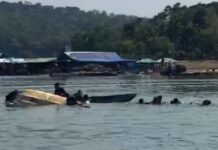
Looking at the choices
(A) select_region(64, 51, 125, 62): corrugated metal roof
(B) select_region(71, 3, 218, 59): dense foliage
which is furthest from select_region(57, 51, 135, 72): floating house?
(B) select_region(71, 3, 218, 59): dense foliage

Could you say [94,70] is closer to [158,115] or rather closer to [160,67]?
[160,67]

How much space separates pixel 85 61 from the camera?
104688mm

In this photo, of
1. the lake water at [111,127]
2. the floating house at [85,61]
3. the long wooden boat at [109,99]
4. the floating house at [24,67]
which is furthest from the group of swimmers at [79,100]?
the floating house at [24,67]

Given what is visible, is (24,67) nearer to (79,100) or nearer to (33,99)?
(33,99)

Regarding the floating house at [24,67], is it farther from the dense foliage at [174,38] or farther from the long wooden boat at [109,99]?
the long wooden boat at [109,99]

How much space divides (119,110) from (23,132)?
1048 cm

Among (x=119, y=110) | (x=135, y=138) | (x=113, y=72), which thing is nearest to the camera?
(x=135, y=138)

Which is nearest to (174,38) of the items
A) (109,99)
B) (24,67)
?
(24,67)

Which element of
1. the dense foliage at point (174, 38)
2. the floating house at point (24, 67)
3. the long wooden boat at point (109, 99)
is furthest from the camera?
the dense foliage at point (174, 38)

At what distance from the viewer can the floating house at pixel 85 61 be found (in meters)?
105

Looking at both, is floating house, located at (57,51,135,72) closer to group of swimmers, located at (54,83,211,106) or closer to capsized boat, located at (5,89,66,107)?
group of swimmers, located at (54,83,211,106)

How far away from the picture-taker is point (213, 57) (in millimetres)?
131875

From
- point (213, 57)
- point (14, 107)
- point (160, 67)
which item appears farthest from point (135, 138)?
point (213, 57)

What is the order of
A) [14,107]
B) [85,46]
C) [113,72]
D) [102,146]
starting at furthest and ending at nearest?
[85,46], [113,72], [14,107], [102,146]
